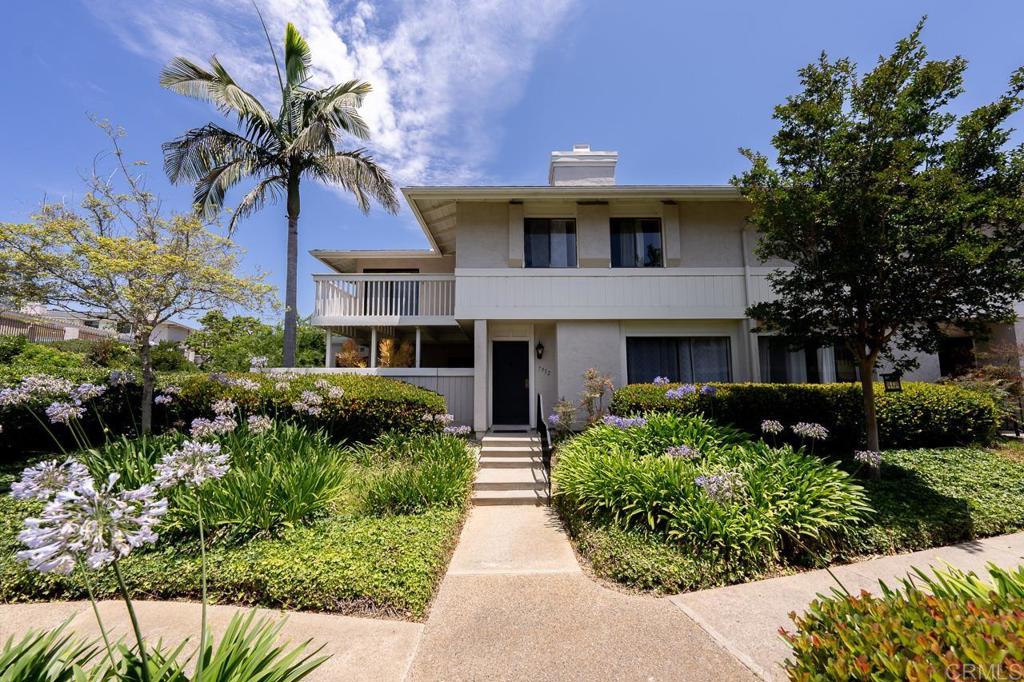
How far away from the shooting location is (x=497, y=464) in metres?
7.34

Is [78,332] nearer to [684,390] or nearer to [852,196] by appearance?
[684,390]

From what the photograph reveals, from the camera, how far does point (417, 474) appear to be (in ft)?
18.2

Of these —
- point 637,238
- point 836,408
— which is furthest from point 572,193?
point 836,408

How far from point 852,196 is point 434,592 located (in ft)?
23.2

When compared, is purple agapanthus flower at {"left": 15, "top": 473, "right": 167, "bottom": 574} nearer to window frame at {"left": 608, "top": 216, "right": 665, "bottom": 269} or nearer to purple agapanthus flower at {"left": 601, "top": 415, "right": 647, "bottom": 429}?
purple agapanthus flower at {"left": 601, "top": 415, "right": 647, "bottom": 429}

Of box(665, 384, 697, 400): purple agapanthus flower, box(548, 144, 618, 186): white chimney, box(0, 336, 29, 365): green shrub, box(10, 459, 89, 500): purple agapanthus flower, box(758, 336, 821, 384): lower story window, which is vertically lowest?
box(10, 459, 89, 500): purple agapanthus flower

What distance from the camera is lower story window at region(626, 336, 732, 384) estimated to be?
9.64m

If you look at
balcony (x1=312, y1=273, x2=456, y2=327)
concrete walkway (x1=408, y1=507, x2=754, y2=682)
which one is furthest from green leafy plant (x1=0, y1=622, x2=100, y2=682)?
balcony (x1=312, y1=273, x2=456, y2=327)

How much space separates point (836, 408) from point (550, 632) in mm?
7561

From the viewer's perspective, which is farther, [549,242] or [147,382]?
[549,242]

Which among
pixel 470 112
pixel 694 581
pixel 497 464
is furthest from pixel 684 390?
pixel 470 112

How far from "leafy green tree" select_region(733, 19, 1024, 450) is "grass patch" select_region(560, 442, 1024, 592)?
3.19 feet

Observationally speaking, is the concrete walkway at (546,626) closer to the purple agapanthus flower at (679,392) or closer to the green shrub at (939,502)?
the green shrub at (939,502)

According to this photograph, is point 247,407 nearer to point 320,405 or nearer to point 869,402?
point 320,405
